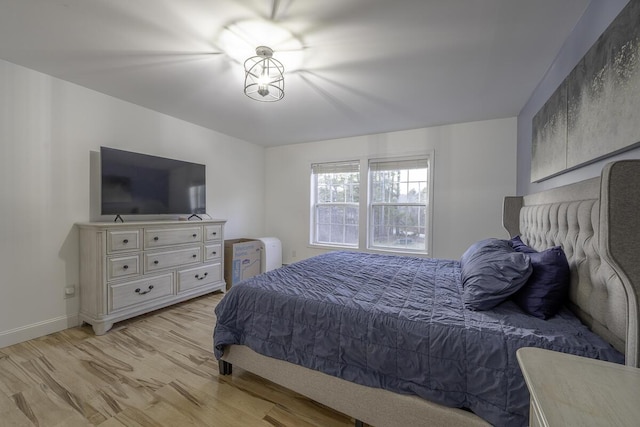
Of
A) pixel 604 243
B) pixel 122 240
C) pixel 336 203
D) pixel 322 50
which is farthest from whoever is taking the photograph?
pixel 336 203

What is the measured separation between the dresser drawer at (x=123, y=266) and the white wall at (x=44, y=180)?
0.50 metres

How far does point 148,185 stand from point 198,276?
1.25m

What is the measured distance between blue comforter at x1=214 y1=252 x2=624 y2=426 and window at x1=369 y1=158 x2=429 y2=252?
77.7 inches

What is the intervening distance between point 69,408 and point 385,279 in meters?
2.21

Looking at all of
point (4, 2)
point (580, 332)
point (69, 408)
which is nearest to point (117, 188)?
point (4, 2)

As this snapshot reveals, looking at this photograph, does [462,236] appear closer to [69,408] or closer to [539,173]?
[539,173]

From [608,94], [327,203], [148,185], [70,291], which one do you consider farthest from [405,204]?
[70,291]

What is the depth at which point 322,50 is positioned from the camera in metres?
2.01

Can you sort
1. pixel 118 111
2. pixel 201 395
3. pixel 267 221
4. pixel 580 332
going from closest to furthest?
1. pixel 580 332
2. pixel 201 395
3. pixel 118 111
4. pixel 267 221

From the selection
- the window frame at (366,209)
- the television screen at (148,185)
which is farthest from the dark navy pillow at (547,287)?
the television screen at (148,185)

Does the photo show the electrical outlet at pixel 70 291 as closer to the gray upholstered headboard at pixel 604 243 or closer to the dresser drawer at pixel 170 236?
the dresser drawer at pixel 170 236

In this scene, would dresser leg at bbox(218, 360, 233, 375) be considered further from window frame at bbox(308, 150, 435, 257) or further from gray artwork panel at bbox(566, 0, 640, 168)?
window frame at bbox(308, 150, 435, 257)

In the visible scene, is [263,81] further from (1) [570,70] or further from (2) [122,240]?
(1) [570,70]

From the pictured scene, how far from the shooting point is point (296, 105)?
306cm
